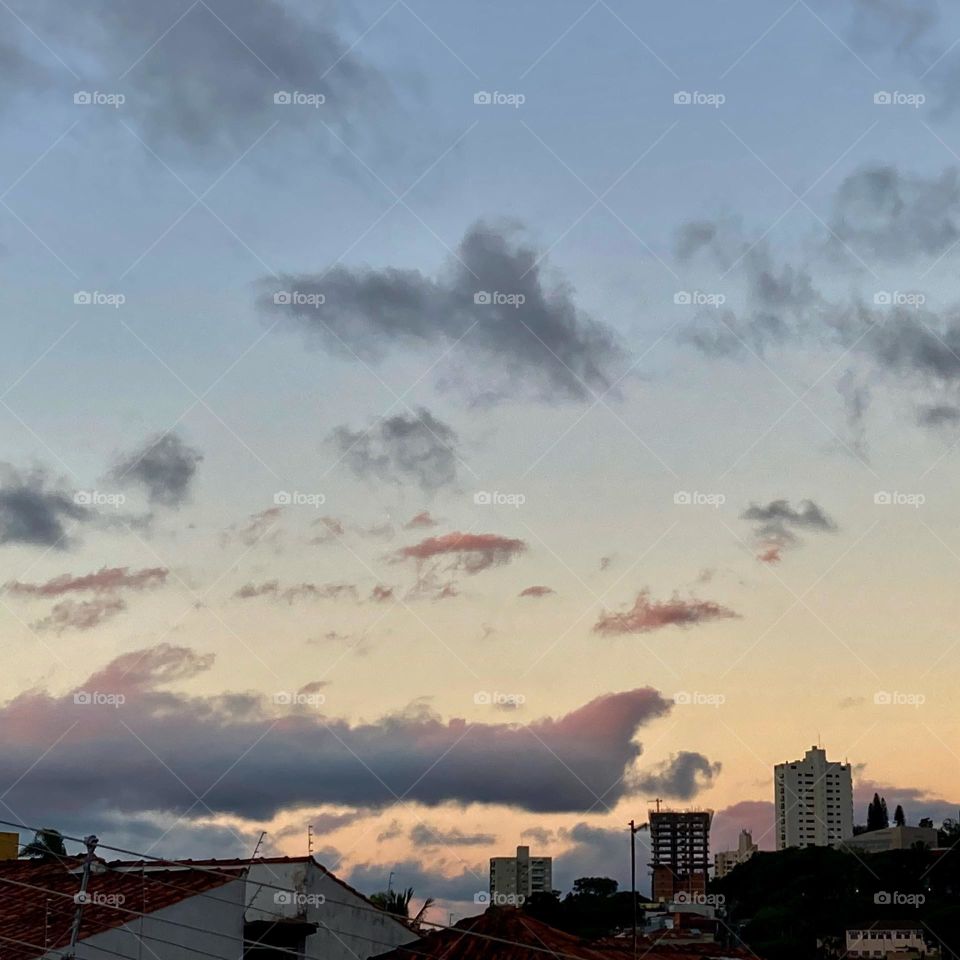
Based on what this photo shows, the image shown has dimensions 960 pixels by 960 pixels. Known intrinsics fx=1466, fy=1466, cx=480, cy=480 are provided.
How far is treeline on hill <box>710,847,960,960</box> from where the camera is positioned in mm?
110188

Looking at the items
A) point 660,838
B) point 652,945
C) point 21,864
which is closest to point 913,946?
point 660,838

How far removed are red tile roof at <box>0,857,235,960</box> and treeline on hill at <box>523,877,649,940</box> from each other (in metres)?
45.6

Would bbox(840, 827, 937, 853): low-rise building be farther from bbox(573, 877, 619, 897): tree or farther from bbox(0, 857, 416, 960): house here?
bbox(0, 857, 416, 960): house

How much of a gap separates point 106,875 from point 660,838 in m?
72.5

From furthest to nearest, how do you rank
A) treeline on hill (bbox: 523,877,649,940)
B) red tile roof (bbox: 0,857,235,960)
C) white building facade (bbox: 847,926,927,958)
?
white building facade (bbox: 847,926,927,958)
treeline on hill (bbox: 523,877,649,940)
red tile roof (bbox: 0,857,235,960)

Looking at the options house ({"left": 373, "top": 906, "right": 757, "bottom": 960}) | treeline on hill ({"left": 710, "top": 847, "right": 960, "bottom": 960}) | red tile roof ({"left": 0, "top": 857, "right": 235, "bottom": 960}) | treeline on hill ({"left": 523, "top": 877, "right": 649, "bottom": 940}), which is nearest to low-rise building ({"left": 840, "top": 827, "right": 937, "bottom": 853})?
treeline on hill ({"left": 710, "top": 847, "right": 960, "bottom": 960})

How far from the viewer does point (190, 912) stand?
32219mm

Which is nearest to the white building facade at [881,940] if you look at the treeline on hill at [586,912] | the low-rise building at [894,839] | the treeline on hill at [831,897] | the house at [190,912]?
the treeline on hill at [831,897]

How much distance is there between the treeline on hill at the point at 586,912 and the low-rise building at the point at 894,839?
68.4 m

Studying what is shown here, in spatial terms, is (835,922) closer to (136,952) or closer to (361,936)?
(361,936)

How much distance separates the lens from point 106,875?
1382 inches

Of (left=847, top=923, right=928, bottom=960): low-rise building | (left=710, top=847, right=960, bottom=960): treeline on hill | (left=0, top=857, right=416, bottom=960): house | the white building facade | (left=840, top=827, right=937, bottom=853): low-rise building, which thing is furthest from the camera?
(left=840, top=827, right=937, bottom=853): low-rise building

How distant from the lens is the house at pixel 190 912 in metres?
30.4

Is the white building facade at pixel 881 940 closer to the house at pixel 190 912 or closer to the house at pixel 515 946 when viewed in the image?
the house at pixel 515 946
